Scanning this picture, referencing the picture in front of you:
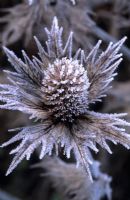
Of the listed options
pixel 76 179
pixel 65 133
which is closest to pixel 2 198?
pixel 76 179

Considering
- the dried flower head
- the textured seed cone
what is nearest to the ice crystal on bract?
the textured seed cone

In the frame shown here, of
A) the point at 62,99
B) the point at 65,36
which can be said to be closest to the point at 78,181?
the point at 65,36

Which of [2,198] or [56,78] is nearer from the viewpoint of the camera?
[56,78]

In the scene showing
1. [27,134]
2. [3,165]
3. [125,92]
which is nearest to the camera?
[27,134]

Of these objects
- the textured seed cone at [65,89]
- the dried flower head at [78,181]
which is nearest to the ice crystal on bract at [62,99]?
the textured seed cone at [65,89]

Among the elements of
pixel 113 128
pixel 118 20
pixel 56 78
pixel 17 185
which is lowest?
pixel 17 185

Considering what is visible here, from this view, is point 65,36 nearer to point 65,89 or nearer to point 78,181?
point 78,181

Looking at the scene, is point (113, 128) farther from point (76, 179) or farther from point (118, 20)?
point (118, 20)

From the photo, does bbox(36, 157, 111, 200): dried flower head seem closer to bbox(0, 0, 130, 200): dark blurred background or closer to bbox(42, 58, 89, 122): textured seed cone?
bbox(0, 0, 130, 200): dark blurred background
